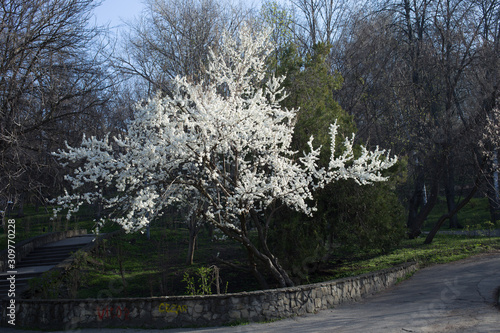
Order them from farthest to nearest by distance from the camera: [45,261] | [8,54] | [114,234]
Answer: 1. [114,234]
2. [45,261]
3. [8,54]

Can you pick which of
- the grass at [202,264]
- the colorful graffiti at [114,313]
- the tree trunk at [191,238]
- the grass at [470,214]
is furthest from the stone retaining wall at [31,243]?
the grass at [470,214]

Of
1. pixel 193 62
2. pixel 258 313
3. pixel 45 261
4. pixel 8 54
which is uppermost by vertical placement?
pixel 193 62

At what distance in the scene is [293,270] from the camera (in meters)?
10.8

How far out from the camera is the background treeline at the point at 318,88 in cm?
1041

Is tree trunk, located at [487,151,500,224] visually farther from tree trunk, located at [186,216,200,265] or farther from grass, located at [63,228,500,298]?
tree trunk, located at [186,216,200,265]

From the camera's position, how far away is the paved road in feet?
22.0

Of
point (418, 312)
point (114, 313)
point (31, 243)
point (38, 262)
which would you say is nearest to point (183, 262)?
point (38, 262)

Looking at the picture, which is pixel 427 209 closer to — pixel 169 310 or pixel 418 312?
pixel 418 312

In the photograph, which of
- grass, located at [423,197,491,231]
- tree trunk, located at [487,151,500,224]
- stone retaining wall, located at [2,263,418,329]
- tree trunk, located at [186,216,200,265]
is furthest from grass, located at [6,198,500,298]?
grass, located at [423,197,491,231]

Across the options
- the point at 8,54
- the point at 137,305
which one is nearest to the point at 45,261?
the point at 8,54

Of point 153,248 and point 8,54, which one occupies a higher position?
point 8,54

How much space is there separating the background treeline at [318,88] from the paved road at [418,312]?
2.19 meters

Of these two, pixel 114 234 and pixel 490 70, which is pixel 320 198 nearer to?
pixel 490 70

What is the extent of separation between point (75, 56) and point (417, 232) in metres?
16.0
